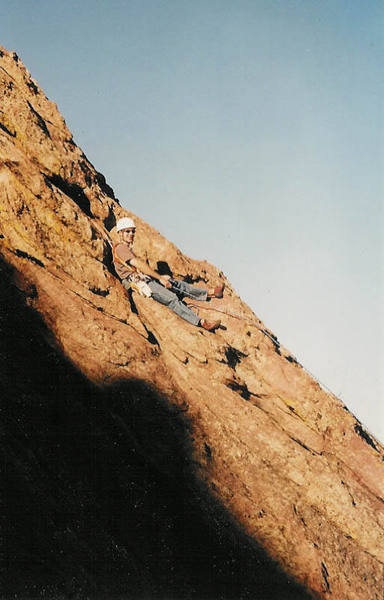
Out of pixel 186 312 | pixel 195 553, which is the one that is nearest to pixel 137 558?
pixel 195 553

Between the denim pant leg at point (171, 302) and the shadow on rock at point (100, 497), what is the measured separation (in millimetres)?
3065

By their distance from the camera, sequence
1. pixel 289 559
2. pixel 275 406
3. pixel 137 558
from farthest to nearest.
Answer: pixel 275 406, pixel 289 559, pixel 137 558

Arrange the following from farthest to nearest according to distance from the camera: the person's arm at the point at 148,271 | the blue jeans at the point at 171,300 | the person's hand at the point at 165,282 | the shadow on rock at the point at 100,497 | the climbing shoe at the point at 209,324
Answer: the person's hand at the point at 165,282
the climbing shoe at the point at 209,324
the person's arm at the point at 148,271
the blue jeans at the point at 171,300
the shadow on rock at the point at 100,497

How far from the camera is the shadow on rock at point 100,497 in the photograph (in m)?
5.38

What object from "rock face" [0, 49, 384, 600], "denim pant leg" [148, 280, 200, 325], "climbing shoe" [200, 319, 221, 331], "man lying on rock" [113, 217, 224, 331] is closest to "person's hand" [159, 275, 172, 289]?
"man lying on rock" [113, 217, 224, 331]

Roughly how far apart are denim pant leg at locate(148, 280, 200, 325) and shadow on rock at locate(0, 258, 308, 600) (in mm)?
3065

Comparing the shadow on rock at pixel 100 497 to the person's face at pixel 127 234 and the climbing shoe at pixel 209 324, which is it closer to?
the climbing shoe at pixel 209 324

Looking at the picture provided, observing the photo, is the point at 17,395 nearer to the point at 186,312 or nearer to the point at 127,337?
the point at 127,337

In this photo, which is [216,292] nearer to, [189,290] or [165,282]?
[189,290]

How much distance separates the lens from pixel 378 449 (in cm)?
1191

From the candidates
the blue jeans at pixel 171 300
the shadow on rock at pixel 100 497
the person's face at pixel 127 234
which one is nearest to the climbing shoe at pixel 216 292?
the blue jeans at pixel 171 300

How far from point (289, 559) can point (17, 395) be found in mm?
5259

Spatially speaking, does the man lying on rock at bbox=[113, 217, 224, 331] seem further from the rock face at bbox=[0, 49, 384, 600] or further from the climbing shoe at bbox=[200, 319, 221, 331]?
the rock face at bbox=[0, 49, 384, 600]

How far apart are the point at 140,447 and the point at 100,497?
1.35 m
